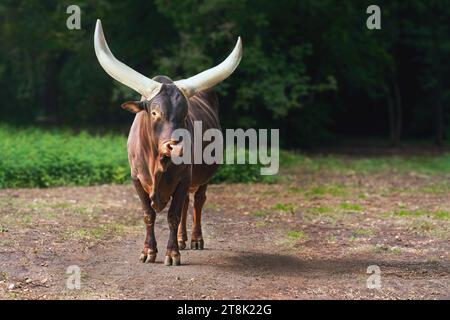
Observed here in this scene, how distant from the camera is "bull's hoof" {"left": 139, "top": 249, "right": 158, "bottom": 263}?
24.6 feet

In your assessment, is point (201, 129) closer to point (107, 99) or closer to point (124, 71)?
point (124, 71)

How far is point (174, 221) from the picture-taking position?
7449mm

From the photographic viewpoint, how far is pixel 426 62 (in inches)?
985

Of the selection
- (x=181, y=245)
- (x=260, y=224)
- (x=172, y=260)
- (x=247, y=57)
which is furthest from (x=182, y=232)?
(x=247, y=57)

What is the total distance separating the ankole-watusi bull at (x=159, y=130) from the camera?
6934 mm

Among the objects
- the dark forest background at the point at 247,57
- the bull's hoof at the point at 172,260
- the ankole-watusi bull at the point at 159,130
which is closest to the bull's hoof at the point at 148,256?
the ankole-watusi bull at the point at 159,130

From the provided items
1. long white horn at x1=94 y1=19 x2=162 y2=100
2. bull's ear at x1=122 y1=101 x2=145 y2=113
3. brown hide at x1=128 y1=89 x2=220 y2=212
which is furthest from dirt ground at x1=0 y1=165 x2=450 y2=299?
long white horn at x1=94 y1=19 x2=162 y2=100

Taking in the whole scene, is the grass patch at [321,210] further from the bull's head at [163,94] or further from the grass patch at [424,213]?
the bull's head at [163,94]

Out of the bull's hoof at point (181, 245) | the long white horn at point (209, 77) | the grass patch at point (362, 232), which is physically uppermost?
the long white horn at point (209, 77)

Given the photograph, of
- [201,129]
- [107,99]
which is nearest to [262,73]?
[107,99]

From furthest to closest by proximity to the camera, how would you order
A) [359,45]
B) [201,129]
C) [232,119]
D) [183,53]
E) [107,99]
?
1. [107,99]
2. [359,45]
3. [232,119]
4. [183,53]
5. [201,129]

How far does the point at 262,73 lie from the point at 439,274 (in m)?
12.8

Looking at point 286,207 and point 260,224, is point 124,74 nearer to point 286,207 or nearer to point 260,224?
point 260,224

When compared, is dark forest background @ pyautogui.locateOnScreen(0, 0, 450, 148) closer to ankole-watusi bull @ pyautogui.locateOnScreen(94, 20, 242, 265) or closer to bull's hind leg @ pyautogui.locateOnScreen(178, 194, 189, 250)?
bull's hind leg @ pyautogui.locateOnScreen(178, 194, 189, 250)
